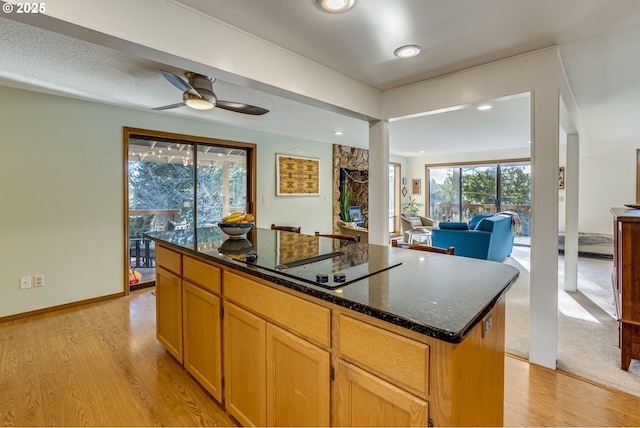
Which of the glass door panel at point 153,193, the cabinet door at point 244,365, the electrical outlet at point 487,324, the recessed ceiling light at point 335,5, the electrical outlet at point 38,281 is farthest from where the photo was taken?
the glass door panel at point 153,193

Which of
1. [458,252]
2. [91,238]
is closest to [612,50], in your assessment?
[458,252]

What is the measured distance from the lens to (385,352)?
0.98 m

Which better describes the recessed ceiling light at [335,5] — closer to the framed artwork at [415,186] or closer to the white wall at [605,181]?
the white wall at [605,181]

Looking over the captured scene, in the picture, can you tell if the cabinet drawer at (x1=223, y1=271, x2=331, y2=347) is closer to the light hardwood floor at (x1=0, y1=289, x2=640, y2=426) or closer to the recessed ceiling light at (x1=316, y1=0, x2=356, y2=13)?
the light hardwood floor at (x1=0, y1=289, x2=640, y2=426)

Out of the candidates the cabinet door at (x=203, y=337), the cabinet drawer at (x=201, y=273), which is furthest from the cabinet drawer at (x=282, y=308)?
the cabinet door at (x=203, y=337)

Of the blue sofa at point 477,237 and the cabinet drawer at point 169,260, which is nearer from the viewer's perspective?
the cabinet drawer at point 169,260

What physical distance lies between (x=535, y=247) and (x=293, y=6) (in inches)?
88.6

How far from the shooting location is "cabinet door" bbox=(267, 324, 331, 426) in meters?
1.18

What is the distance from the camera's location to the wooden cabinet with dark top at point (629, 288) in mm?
2082

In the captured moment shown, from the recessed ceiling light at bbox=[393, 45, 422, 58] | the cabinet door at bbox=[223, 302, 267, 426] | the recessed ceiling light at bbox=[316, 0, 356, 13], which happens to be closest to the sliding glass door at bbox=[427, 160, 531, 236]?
the recessed ceiling light at bbox=[393, 45, 422, 58]

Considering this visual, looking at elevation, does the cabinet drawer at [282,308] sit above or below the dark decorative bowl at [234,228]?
below

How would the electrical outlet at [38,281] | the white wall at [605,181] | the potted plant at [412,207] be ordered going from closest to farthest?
the electrical outlet at [38,281] → the white wall at [605,181] → the potted plant at [412,207]

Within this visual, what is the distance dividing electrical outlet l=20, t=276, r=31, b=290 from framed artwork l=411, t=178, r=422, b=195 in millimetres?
8366

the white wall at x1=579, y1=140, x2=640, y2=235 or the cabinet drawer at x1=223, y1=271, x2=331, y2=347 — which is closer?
the cabinet drawer at x1=223, y1=271, x2=331, y2=347
